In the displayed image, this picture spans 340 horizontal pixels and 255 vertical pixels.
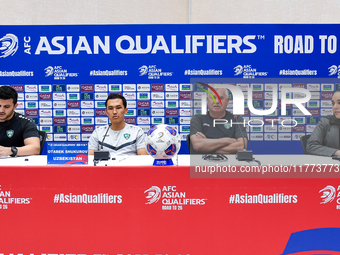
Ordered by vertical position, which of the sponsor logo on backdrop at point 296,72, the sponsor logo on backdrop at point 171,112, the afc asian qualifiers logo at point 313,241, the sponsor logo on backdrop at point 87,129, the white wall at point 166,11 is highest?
the white wall at point 166,11

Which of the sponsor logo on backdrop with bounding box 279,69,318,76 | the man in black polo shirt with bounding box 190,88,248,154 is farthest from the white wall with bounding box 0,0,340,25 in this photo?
the man in black polo shirt with bounding box 190,88,248,154

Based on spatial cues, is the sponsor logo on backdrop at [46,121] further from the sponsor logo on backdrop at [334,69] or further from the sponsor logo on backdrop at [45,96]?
the sponsor logo on backdrop at [334,69]

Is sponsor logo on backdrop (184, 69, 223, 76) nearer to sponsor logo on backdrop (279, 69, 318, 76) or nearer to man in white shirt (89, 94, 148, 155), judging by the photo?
sponsor logo on backdrop (279, 69, 318, 76)

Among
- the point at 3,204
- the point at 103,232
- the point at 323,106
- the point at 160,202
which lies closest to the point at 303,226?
the point at 160,202

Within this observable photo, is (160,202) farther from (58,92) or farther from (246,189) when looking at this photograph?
(58,92)

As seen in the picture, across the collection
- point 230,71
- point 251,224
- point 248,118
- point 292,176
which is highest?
point 230,71

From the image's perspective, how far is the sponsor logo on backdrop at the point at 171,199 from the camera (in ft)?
4.45

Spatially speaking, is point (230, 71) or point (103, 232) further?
point (230, 71)

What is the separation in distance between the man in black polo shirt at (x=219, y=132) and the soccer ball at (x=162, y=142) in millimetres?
329

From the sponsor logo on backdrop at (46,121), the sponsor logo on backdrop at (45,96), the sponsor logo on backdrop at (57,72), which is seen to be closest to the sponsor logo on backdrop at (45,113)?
the sponsor logo on backdrop at (46,121)

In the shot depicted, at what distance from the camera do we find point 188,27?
10.6 feet

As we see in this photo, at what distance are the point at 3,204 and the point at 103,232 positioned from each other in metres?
0.54

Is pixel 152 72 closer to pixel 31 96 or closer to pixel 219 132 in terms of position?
pixel 31 96

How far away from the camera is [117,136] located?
7.77ft
